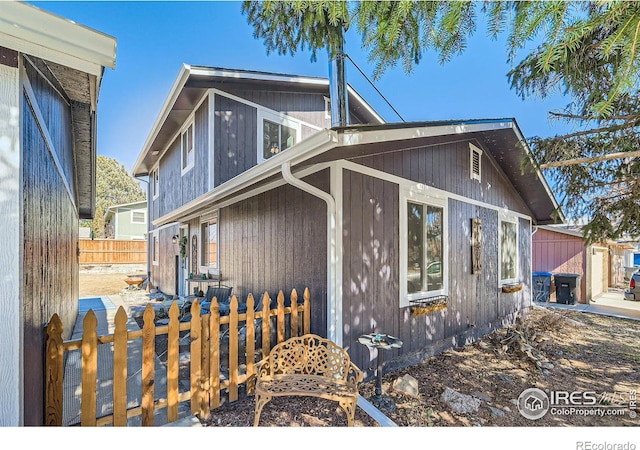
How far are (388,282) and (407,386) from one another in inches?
47.4

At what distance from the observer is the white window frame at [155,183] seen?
36.1ft

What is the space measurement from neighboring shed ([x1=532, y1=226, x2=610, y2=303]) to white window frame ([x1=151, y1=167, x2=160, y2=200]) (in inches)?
495

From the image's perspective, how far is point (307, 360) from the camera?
121 inches

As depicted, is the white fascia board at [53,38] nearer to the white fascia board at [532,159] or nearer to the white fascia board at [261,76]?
the white fascia board at [532,159]

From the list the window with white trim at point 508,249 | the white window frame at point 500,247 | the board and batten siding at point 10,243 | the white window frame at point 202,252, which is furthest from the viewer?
the white window frame at point 202,252

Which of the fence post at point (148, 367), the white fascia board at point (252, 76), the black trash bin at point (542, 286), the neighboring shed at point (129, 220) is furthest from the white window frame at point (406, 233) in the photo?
the neighboring shed at point (129, 220)

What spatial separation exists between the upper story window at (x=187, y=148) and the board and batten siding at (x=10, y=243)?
6.11m

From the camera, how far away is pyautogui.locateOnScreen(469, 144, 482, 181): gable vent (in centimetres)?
589

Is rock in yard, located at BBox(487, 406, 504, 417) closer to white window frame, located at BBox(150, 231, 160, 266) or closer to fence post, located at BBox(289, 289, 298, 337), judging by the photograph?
fence post, located at BBox(289, 289, 298, 337)

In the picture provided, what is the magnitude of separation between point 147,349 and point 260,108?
5880 millimetres

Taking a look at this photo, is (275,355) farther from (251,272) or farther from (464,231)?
(464,231)
